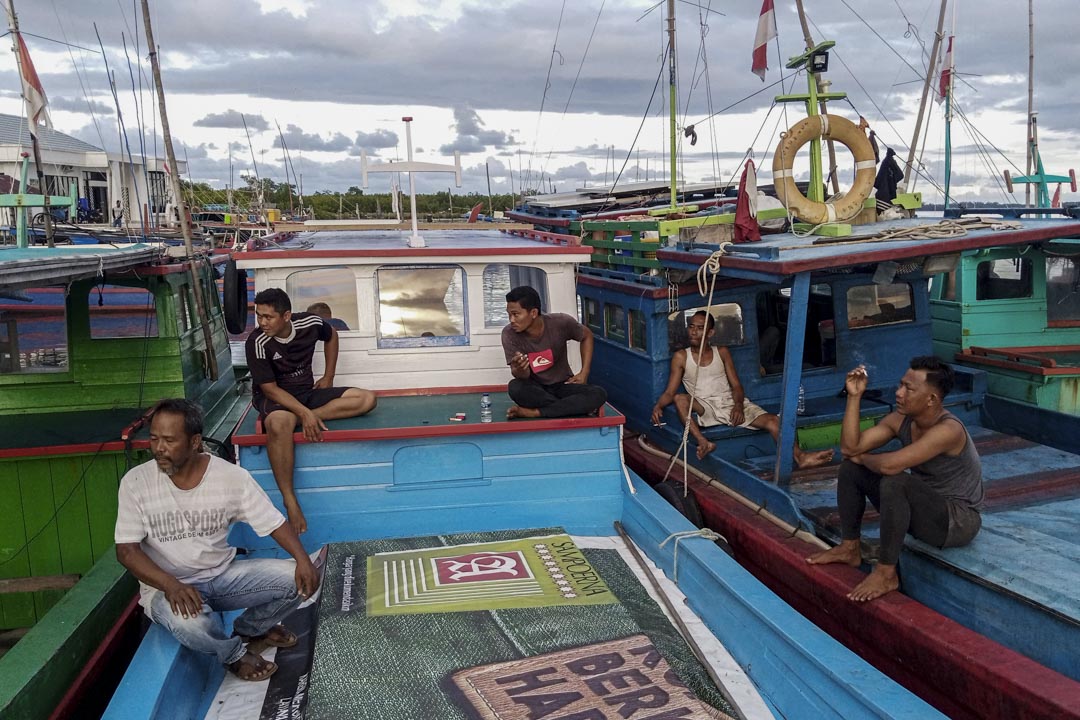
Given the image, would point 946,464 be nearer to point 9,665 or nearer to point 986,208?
point 9,665

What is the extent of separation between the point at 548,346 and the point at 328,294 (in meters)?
1.77

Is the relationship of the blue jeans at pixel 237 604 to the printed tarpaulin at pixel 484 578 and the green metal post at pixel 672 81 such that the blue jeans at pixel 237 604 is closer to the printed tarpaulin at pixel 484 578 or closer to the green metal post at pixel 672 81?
the printed tarpaulin at pixel 484 578

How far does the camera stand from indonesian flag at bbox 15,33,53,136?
797cm

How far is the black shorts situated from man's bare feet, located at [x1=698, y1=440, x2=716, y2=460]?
9.15 feet

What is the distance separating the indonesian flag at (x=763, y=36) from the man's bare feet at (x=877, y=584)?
525cm

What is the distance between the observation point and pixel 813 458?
21.4 feet

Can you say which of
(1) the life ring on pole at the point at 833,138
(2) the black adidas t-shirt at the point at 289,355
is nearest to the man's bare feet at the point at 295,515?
(2) the black adidas t-shirt at the point at 289,355

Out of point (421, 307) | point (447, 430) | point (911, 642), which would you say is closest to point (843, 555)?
point (911, 642)

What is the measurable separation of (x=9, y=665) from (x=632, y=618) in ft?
9.49

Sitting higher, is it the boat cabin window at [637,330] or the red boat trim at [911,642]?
the boat cabin window at [637,330]

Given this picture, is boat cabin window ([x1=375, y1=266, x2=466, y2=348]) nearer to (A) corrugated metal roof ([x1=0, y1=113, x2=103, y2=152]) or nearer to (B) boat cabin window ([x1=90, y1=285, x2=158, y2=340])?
(B) boat cabin window ([x1=90, y1=285, x2=158, y2=340])

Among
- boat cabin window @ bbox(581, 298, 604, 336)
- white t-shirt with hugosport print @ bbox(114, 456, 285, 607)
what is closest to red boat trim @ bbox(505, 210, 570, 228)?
boat cabin window @ bbox(581, 298, 604, 336)

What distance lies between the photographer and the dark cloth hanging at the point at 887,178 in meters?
8.23

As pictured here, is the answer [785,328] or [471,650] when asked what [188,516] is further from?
[785,328]
